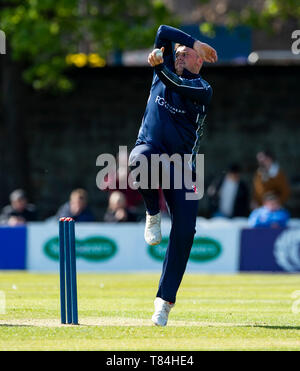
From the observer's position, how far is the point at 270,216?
739 inches

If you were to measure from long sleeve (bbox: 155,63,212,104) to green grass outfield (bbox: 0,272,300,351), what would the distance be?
1943mm

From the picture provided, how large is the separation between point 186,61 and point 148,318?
91.5 inches

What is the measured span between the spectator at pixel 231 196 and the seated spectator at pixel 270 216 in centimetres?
145

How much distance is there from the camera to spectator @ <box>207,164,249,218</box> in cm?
2039

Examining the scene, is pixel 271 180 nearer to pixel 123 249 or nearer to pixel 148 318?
pixel 123 249

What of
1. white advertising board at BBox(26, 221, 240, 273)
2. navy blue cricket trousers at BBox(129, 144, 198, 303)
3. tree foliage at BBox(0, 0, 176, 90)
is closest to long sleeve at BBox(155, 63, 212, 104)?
navy blue cricket trousers at BBox(129, 144, 198, 303)

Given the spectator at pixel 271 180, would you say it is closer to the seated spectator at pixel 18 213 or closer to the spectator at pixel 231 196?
the spectator at pixel 231 196

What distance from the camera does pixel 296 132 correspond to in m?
25.4

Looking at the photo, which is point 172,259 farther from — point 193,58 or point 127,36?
point 127,36

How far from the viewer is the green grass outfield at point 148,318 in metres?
7.70

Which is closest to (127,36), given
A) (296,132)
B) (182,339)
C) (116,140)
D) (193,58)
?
(116,140)

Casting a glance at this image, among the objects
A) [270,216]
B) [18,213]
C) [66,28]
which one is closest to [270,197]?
[270,216]

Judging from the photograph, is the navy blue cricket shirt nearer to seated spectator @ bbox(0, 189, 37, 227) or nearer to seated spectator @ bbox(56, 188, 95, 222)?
seated spectator @ bbox(56, 188, 95, 222)

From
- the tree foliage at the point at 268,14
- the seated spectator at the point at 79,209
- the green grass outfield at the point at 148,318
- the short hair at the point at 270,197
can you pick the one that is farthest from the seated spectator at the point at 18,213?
the tree foliage at the point at 268,14
